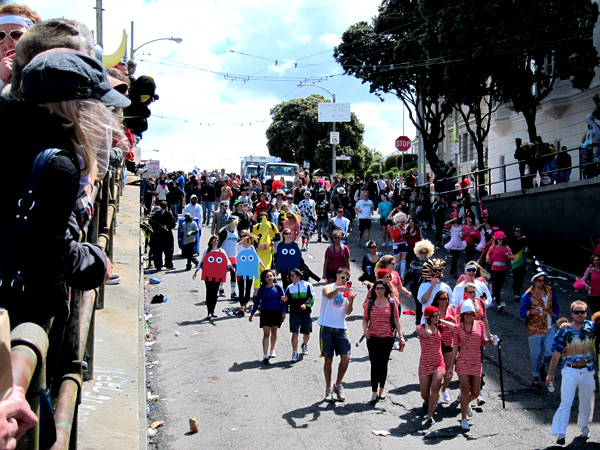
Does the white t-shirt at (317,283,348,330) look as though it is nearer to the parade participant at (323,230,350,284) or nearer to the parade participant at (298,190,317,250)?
the parade participant at (323,230,350,284)

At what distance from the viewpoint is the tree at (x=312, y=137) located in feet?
190

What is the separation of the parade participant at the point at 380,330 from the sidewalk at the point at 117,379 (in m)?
3.37

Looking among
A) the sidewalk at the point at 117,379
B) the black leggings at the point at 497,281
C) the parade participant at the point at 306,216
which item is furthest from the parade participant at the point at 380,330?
the parade participant at the point at 306,216

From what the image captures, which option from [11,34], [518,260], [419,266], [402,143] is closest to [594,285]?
[518,260]

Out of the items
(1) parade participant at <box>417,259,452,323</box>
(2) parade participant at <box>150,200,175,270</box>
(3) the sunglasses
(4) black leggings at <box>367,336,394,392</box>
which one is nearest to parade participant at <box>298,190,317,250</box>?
(2) parade participant at <box>150,200,175,270</box>

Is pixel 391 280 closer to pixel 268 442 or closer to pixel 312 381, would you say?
pixel 312 381

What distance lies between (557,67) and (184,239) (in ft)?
44.8

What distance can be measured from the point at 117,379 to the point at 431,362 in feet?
15.1

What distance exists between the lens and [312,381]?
10273 millimetres

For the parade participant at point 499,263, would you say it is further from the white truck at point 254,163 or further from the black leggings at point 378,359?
the white truck at point 254,163


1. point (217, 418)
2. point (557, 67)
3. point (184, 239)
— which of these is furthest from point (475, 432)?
point (557, 67)

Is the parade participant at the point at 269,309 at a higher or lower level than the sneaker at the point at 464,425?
higher

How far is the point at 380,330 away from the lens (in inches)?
380

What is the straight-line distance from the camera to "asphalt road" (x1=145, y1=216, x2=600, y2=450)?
8.22m
